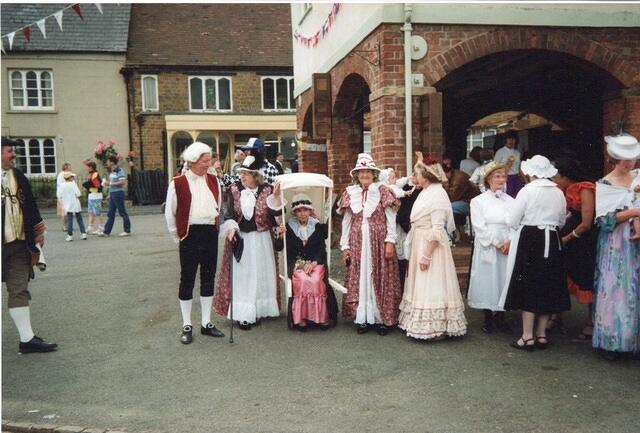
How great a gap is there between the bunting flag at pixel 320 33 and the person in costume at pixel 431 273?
18.7 ft

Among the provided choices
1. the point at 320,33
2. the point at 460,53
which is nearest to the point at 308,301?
the point at 460,53

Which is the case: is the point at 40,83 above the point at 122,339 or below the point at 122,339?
above

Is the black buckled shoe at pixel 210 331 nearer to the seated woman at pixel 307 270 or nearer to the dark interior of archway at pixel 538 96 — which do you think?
the seated woman at pixel 307 270

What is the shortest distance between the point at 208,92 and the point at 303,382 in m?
26.8

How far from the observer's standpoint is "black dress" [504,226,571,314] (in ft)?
18.5

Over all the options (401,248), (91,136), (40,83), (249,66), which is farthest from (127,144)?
(401,248)

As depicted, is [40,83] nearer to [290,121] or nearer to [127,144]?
[127,144]

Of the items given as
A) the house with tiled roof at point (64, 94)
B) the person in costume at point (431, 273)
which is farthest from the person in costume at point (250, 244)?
the house with tiled roof at point (64, 94)

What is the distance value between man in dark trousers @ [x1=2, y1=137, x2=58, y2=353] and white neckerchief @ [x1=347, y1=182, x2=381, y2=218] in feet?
10.1

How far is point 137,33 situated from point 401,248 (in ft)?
89.4

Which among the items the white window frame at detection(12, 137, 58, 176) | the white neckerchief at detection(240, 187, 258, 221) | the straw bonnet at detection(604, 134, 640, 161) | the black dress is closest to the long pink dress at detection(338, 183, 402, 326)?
the white neckerchief at detection(240, 187, 258, 221)

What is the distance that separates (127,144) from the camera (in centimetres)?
2950

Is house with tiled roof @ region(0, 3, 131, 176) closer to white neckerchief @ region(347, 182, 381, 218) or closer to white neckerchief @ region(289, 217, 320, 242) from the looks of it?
white neckerchief @ region(289, 217, 320, 242)

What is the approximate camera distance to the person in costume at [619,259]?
5262 mm
